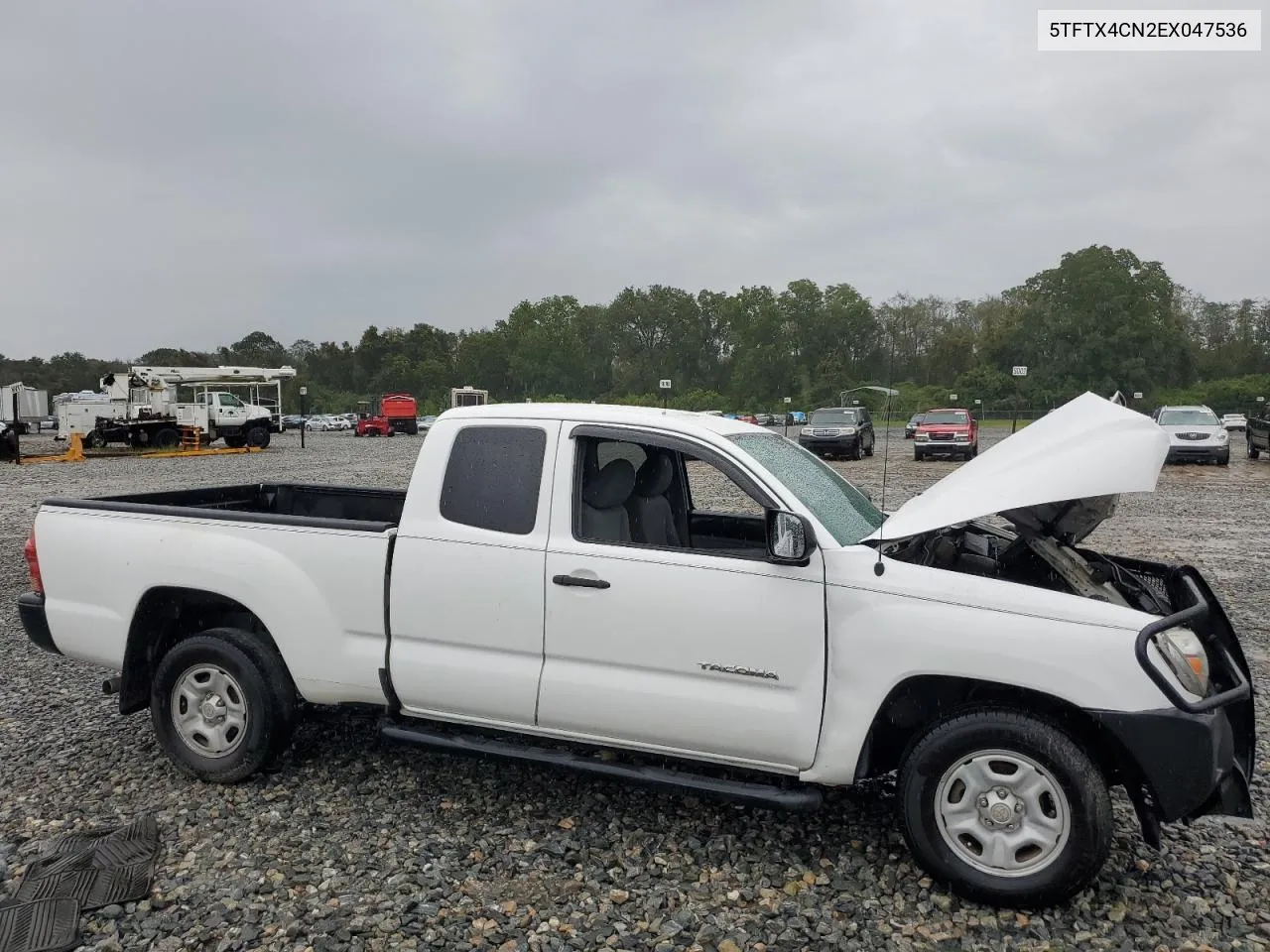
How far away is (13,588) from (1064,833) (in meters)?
8.95

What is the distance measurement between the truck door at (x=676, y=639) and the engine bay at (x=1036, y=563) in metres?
0.54

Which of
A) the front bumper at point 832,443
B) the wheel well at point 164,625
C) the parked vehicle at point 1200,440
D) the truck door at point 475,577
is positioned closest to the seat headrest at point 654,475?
the truck door at point 475,577

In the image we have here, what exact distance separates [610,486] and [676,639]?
82cm

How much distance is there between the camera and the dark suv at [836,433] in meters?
27.3

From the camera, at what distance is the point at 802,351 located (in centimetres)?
8600

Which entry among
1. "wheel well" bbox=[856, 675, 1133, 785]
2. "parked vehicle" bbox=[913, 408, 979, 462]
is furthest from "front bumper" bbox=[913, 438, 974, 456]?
"wheel well" bbox=[856, 675, 1133, 785]

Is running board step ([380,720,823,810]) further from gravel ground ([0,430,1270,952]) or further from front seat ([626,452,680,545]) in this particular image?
front seat ([626,452,680,545])

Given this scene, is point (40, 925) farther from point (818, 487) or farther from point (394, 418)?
point (394, 418)

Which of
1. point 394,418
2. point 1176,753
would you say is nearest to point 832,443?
point 1176,753

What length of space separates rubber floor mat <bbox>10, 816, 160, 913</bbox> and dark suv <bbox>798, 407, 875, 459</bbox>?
24.4 m

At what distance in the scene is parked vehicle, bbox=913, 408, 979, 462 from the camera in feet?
87.4

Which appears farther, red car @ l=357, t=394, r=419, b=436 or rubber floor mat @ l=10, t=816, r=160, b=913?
red car @ l=357, t=394, r=419, b=436

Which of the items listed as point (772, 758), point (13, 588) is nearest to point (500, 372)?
point (13, 588)

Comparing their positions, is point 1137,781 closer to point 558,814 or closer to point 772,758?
point 772,758
